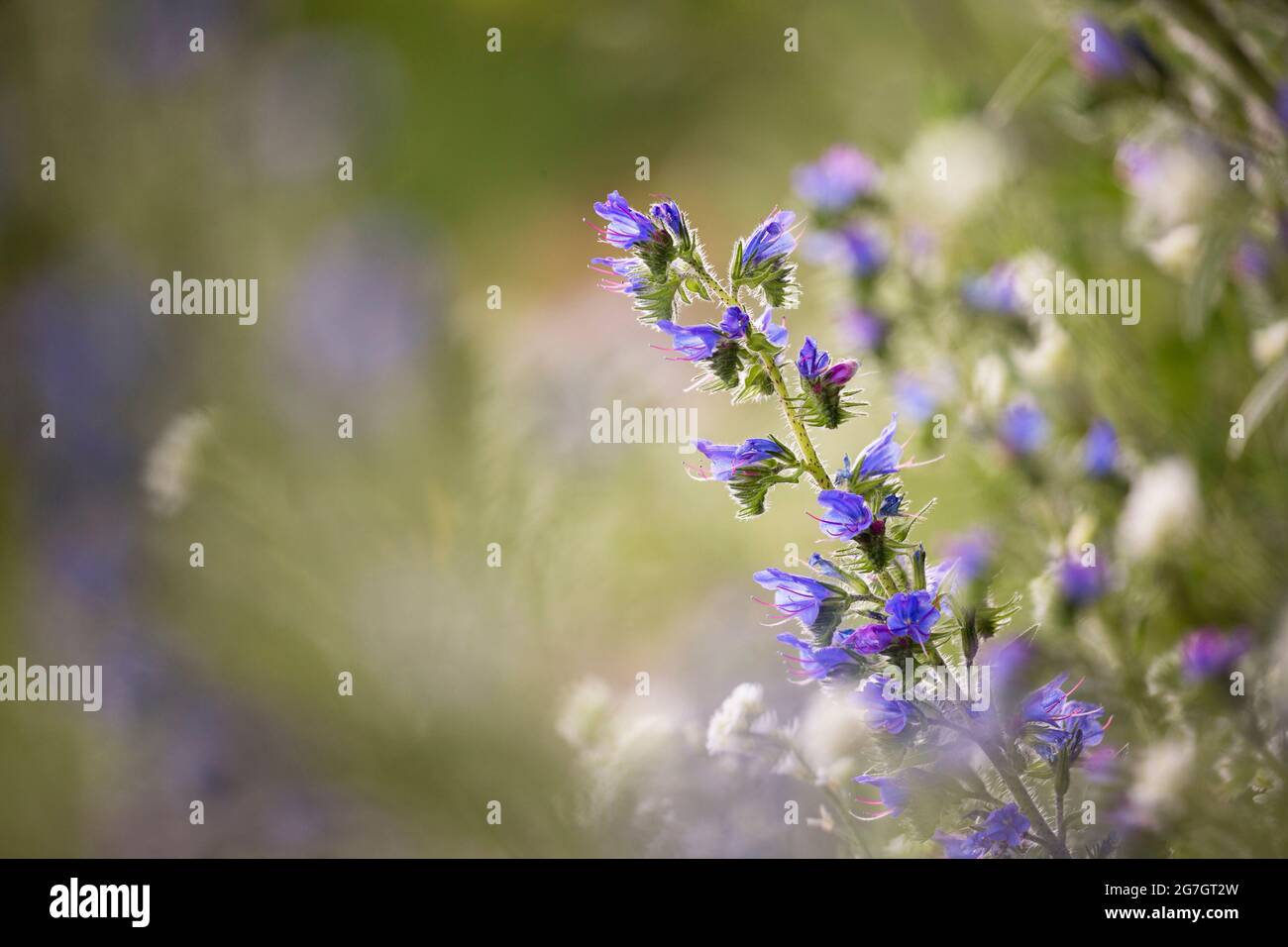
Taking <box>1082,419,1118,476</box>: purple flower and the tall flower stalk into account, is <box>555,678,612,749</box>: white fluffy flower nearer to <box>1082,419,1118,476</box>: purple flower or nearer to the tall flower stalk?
the tall flower stalk

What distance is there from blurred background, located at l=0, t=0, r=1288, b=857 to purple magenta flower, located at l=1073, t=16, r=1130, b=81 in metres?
0.02

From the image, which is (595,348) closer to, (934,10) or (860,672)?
(934,10)

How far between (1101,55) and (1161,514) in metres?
0.31

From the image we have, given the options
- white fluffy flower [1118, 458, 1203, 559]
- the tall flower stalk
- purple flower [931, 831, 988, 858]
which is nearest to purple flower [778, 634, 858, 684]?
the tall flower stalk

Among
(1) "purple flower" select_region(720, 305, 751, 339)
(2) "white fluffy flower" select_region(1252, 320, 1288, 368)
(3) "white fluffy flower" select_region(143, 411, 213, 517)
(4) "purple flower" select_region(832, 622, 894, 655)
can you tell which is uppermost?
(3) "white fluffy flower" select_region(143, 411, 213, 517)

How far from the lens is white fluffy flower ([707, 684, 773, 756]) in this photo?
23.4 inches

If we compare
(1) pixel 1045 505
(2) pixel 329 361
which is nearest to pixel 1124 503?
(1) pixel 1045 505

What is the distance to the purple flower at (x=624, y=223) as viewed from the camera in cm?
50
